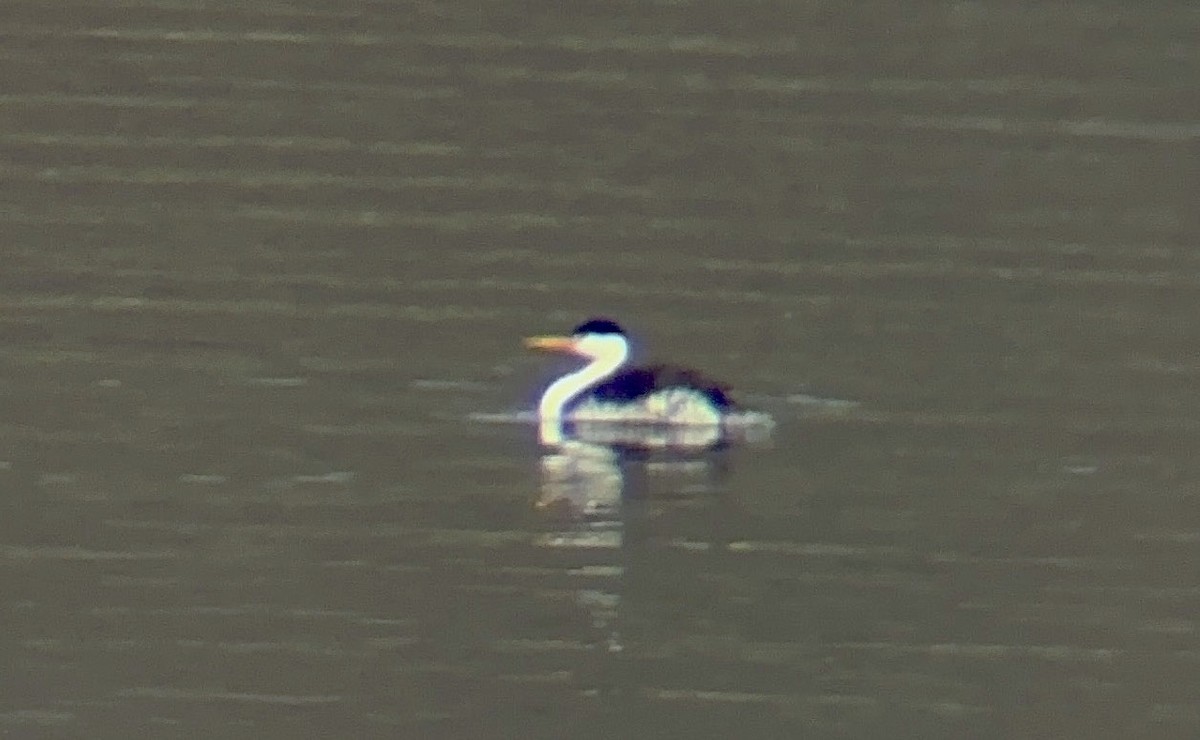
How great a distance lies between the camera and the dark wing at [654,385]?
16.3 m

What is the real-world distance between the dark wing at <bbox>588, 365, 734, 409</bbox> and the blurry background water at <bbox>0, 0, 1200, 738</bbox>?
1.01 ft

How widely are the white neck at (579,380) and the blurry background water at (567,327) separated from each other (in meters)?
0.17

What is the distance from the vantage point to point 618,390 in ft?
55.0

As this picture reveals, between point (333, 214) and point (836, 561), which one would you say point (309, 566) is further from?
point (333, 214)

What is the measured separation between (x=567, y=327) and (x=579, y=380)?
931mm

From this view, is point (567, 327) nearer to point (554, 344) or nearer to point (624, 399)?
point (554, 344)

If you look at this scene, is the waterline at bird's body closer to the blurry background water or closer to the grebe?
the grebe

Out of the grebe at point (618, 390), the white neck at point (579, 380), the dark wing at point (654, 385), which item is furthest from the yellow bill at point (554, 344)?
the dark wing at point (654, 385)

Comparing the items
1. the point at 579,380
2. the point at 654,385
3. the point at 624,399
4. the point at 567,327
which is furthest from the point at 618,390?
the point at 567,327

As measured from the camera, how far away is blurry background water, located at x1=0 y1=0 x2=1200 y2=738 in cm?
1330

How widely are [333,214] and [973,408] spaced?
5.04 meters

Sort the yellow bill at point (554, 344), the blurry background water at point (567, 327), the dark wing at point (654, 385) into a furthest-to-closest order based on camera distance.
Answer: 1. the yellow bill at point (554, 344)
2. the dark wing at point (654, 385)
3. the blurry background water at point (567, 327)

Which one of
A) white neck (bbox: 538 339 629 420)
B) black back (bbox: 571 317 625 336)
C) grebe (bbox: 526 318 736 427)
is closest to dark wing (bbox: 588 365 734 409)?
grebe (bbox: 526 318 736 427)

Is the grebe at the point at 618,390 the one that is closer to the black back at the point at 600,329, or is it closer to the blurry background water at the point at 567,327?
the black back at the point at 600,329
